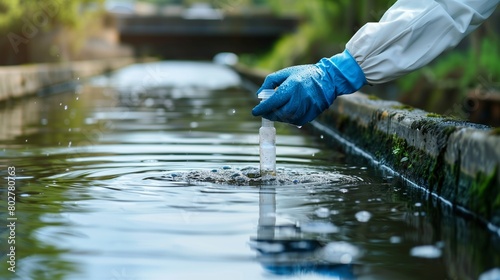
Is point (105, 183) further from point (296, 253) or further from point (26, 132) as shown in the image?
point (26, 132)

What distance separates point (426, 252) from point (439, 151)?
1.69 m

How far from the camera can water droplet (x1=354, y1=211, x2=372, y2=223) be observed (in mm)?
4605

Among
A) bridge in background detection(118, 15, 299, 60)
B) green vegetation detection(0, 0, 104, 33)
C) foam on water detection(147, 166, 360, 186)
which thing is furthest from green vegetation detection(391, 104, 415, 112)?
bridge in background detection(118, 15, 299, 60)

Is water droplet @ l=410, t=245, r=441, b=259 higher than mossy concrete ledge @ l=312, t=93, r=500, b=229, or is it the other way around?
mossy concrete ledge @ l=312, t=93, r=500, b=229

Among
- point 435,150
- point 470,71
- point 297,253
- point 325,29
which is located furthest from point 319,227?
point 325,29

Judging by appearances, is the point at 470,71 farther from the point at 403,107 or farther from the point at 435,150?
the point at 435,150

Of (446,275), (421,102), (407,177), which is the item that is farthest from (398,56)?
(421,102)

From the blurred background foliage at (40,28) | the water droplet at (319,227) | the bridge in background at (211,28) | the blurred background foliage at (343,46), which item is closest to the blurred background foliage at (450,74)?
the blurred background foliage at (343,46)

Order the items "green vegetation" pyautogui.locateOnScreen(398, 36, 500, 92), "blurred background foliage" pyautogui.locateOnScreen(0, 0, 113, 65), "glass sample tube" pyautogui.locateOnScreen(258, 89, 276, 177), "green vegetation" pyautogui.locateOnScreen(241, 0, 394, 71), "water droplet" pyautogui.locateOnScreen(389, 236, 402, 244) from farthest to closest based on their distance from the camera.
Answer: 1. "green vegetation" pyautogui.locateOnScreen(241, 0, 394, 71)
2. "blurred background foliage" pyautogui.locateOnScreen(0, 0, 113, 65)
3. "green vegetation" pyautogui.locateOnScreen(398, 36, 500, 92)
4. "glass sample tube" pyautogui.locateOnScreen(258, 89, 276, 177)
5. "water droplet" pyautogui.locateOnScreen(389, 236, 402, 244)

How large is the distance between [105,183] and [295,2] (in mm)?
43168

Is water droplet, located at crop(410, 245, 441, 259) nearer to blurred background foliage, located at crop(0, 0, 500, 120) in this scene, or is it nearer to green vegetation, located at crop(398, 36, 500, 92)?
blurred background foliage, located at crop(0, 0, 500, 120)

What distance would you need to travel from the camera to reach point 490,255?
3785 mm

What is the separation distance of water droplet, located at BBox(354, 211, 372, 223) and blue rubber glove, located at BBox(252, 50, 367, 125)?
0.88 metres

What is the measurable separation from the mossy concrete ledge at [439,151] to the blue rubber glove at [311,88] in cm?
58
